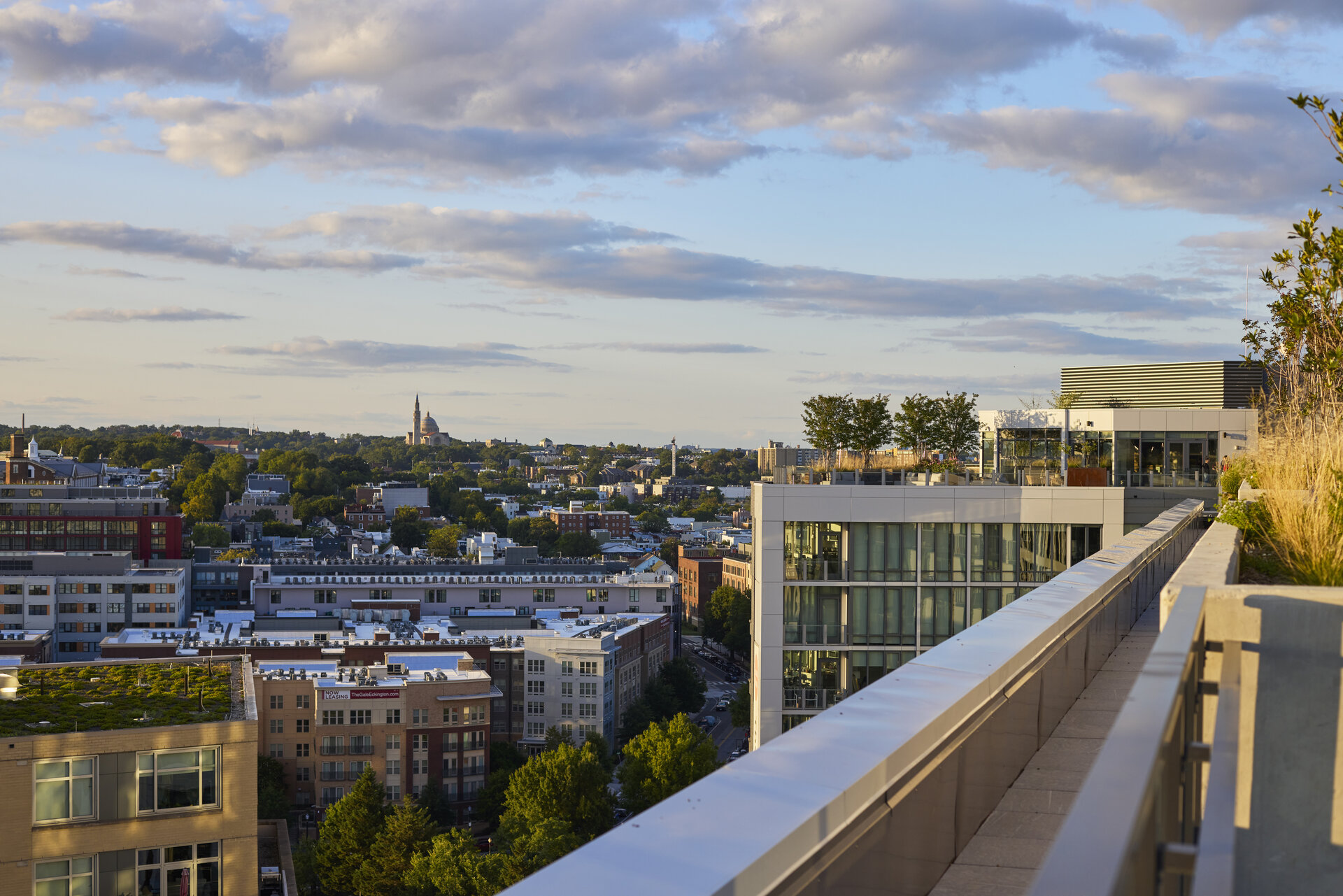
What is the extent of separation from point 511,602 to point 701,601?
133 ft

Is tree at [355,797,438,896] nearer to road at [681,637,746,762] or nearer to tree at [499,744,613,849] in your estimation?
tree at [499,744,613,849]

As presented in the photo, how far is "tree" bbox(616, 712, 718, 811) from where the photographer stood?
48.4 metres

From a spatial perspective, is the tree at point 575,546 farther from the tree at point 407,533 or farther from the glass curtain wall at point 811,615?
the glass curtain wall at point 811,615

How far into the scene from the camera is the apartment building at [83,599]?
77375 millimetres

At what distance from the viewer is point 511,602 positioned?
91312 mm

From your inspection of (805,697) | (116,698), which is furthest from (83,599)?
(805,697)

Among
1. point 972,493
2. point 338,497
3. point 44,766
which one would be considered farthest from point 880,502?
point 338,497

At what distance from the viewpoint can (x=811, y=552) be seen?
2022 cm

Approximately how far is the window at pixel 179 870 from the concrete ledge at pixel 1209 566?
12323 mm

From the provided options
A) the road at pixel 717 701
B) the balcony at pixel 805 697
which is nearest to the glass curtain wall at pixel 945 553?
the balcony at pixel 805 697

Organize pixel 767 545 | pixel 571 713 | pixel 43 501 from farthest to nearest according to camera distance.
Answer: pixel 43 501 < pixel 571 713 < pixel 767 545

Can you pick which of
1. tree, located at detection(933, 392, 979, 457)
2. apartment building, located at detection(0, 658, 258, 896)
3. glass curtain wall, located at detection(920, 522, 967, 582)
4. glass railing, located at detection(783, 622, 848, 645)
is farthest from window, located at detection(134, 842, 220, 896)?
tree, located at detection(933, 392, 979, 457)

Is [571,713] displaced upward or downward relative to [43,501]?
downward

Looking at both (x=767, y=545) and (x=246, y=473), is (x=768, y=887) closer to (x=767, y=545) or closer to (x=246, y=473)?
(x=767, y=545)
